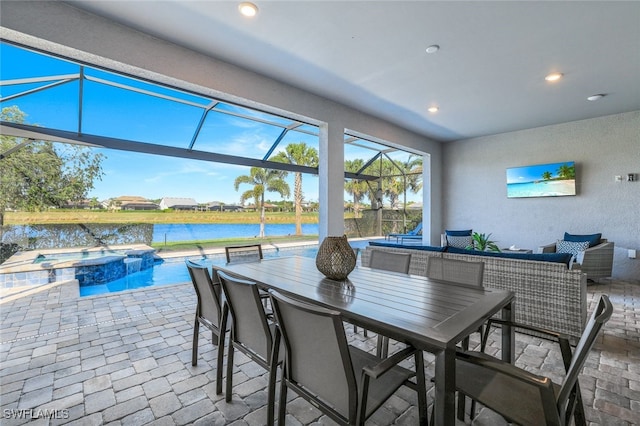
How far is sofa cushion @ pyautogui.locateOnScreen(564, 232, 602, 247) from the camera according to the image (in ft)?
16.7

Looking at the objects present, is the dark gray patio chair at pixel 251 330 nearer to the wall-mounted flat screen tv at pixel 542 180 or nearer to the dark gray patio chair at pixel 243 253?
the dark gray patio chair at pixel 243 253

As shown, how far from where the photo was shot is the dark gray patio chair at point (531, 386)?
1.06m

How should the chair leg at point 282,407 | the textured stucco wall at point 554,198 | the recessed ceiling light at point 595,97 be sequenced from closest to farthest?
the chair leg at point 282,407
the recessed ceiling light at point 595,97
the textured stucco wall at point 554,198

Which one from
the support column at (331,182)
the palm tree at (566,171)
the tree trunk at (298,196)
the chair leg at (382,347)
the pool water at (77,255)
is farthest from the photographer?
the tree trunk at (298,196)

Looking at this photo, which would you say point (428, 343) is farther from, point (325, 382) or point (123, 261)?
point (123, 261)

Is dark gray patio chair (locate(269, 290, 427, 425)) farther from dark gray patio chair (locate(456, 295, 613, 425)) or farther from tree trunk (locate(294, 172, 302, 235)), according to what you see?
tree trunk (locate(294, 172, 302, 235))

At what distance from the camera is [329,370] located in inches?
48.7

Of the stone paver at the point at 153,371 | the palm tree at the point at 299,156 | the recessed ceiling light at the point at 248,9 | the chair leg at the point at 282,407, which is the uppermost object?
the recessed ceiling light at the point at 248,9

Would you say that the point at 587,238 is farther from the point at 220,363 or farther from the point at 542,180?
the point at 220,363

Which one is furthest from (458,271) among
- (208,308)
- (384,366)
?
(208,308)

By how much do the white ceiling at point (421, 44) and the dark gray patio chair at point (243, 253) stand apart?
229cm

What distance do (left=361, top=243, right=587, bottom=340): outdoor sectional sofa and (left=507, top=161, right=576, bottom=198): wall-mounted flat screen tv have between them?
420 centimetres

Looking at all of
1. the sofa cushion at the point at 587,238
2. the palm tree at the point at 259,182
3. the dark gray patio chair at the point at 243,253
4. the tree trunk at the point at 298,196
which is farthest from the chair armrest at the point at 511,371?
the tree trunk at the point at 298,196

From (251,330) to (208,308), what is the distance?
2.39ft
